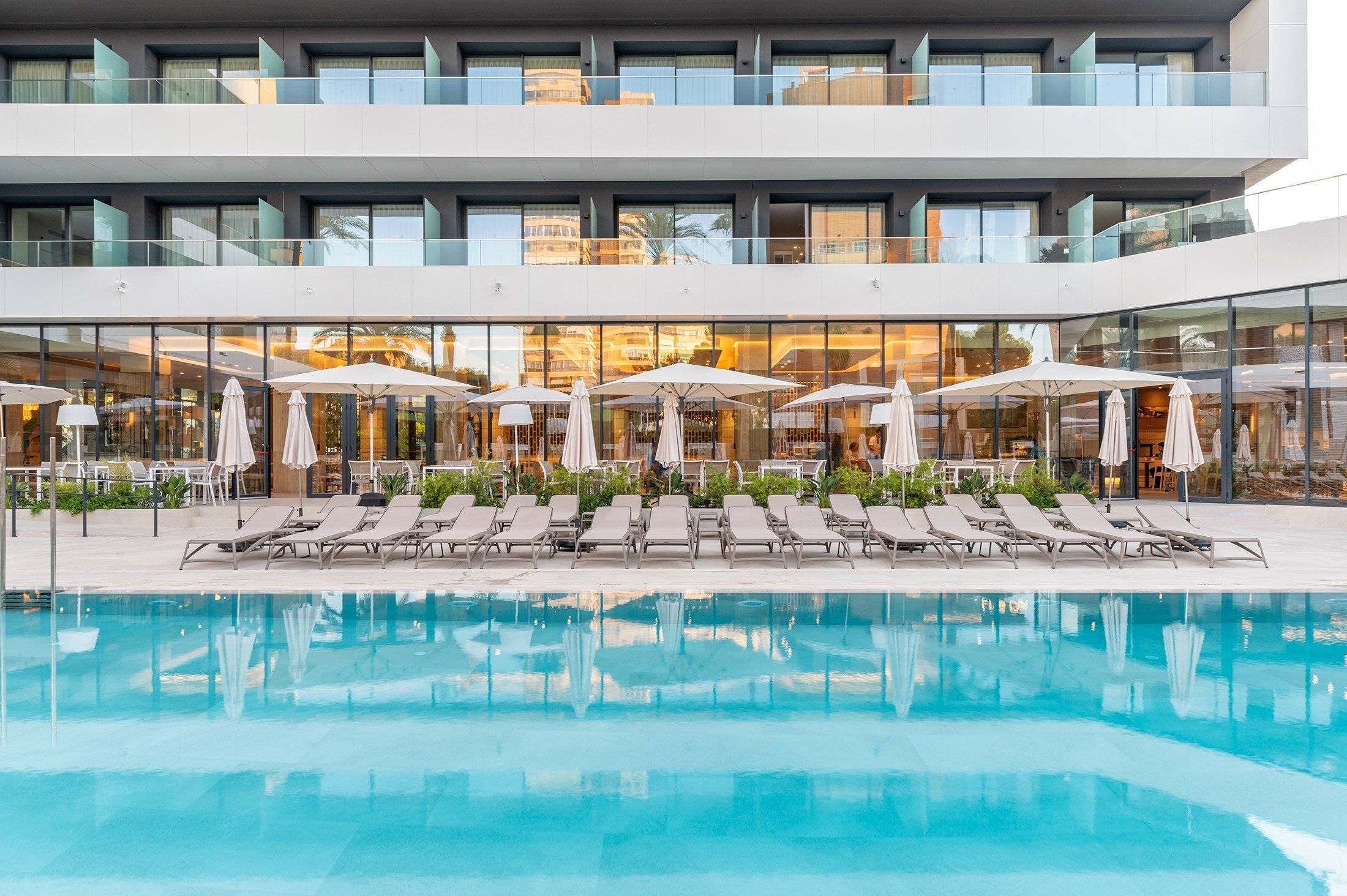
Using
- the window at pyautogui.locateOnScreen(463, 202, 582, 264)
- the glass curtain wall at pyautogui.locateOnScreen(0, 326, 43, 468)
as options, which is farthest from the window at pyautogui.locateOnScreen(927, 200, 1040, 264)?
the glass curtain wall at pyautogui.locateOnScreen(0, 326, 43, 468)

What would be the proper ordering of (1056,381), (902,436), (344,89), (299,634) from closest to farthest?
(299,634) < (902,436) < (1056,381) < (344,89)

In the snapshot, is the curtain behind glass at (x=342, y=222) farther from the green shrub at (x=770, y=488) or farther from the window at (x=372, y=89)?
the green shrub at (x=770, y=488)

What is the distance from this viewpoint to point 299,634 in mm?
6078

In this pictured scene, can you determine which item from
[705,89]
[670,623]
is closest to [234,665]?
[670,623]

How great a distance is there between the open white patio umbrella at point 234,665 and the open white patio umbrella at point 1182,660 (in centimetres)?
604

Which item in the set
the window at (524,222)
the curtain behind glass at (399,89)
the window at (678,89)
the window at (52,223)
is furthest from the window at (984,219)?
the window at (52,223)

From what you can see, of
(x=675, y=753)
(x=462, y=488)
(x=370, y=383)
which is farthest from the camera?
(x=462, y=488)

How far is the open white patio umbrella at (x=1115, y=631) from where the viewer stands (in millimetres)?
5379

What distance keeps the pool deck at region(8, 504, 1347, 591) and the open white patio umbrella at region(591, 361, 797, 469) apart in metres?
2.52

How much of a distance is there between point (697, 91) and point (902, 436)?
381 inches

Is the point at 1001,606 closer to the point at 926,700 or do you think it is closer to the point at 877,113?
the point at 926,700

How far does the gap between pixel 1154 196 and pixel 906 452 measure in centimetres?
1187

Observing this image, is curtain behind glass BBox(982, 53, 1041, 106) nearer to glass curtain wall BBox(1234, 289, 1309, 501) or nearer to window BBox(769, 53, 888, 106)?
window BBox(769, 53, 888, 106)

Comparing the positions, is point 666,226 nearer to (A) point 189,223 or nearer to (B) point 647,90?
(B) point 647,90
